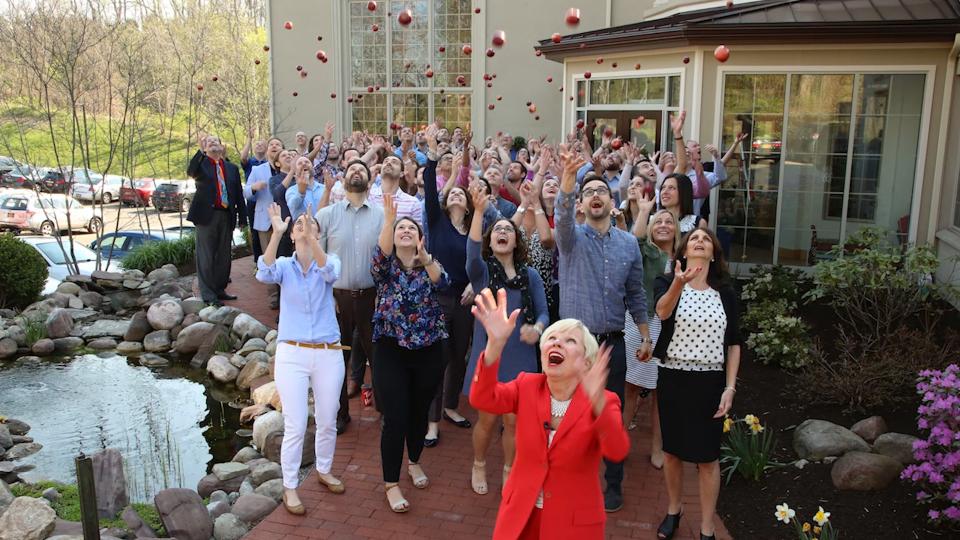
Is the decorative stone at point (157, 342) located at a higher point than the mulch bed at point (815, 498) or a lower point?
lower

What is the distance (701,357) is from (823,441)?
189 cm

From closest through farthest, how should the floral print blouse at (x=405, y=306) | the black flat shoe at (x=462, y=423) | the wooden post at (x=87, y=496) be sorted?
1. the wooden post at (x=87, y=496)
2. the floral print blouse at (x=405, y=306)
3. the black flat shoe at (x=462, y=423)

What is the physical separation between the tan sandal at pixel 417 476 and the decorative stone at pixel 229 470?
143 centimetres

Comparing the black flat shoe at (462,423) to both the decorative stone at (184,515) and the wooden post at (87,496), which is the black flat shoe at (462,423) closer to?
the decorative stone at (184,515)

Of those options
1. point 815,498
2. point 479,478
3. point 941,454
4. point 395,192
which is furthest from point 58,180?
point 941,454

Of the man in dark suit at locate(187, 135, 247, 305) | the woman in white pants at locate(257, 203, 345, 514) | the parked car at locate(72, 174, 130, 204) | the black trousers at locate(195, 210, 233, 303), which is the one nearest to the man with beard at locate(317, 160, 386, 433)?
the woman in white pants at locate(257, 203, 345, 514)

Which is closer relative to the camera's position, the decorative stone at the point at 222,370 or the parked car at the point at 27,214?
the decorative stone at the point at 222,370

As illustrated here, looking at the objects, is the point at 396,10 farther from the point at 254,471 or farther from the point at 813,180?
the point at 254,471

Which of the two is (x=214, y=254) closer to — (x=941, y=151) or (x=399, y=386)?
(x=399, y=386)

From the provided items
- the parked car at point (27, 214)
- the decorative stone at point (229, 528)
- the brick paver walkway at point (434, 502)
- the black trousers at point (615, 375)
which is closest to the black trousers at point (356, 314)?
the brick paver walkway at point (434, 502)

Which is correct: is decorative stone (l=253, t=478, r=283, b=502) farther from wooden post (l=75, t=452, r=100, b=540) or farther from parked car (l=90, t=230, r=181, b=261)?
parked car (l=90, t=230, r=181, b=261)

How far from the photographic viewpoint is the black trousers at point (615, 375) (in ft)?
16.2

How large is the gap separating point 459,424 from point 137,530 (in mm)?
2516

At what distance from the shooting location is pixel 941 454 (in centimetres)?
452
